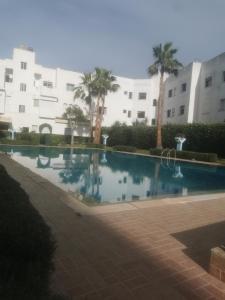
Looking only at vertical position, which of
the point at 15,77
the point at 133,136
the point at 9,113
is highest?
the point at 15,77

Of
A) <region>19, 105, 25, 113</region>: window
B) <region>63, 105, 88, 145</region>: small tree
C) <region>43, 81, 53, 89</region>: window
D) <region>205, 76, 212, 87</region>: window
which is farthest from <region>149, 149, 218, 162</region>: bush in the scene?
<region>19, 105, 25, 113</region>: window

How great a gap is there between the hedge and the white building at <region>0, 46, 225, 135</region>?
17.5ft

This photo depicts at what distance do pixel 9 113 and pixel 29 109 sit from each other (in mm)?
2901

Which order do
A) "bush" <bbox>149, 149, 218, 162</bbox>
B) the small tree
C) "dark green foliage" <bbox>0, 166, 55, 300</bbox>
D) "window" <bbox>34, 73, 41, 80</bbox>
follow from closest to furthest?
1. "dark green foliage" <bbox>0, 166, 55, 300</bbox>
2. "bush" <bbox>149, 149, 218, 162</bbox>
3. "window" <bbox>34, 73, 41, 80</bbox>
4. the small tree

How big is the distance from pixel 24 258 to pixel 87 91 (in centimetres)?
3921

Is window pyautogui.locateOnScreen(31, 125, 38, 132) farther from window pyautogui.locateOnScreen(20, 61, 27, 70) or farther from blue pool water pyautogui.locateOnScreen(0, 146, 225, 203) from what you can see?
blue pool water pyautogui.locateOnScreen(0, 146, 225, 203)

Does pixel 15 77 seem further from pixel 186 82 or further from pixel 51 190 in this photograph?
pixel 51 190

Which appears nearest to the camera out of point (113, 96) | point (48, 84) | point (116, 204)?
point (116, 204)

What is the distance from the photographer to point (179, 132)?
27000 mm

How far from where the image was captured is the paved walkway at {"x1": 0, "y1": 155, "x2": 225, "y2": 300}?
3.10 meters

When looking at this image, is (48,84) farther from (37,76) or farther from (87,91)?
(87,91)

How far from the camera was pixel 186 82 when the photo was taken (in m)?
32.9

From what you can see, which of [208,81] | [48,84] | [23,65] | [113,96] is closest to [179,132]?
[208,81]

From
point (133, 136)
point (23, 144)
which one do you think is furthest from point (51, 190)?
point (133, 136)
